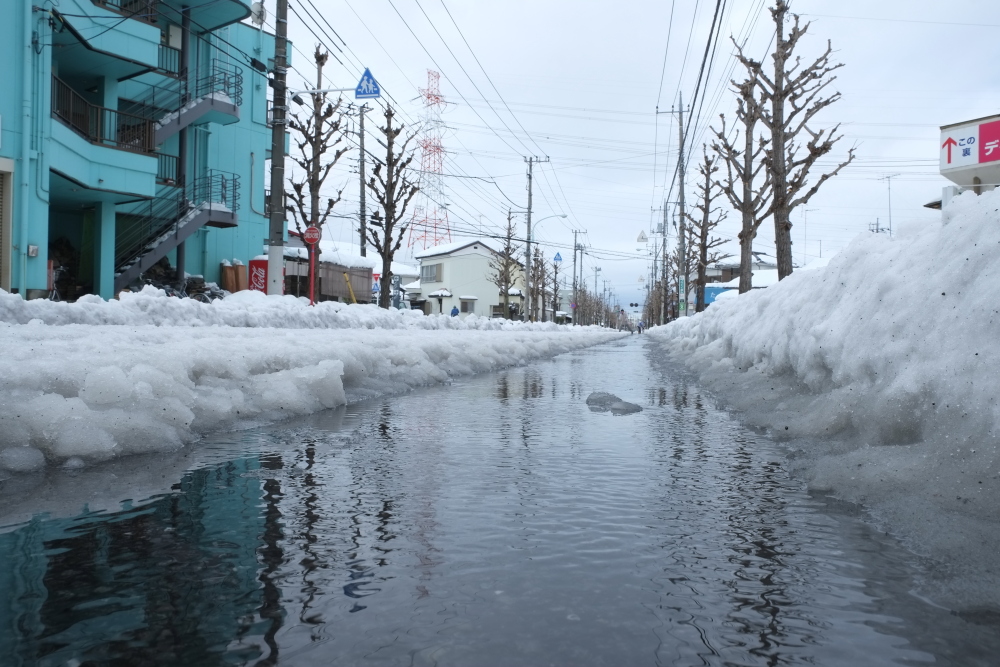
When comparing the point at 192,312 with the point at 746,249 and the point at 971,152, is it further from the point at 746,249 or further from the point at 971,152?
the point at 746,249

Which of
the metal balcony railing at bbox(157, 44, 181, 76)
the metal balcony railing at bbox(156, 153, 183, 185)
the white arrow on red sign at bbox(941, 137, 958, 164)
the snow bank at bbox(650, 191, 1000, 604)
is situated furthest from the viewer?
the metal balcony railing at bbox(156, 153, 183, 185)

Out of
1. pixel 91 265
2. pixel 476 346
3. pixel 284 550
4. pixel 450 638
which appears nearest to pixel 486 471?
pixel 284 550

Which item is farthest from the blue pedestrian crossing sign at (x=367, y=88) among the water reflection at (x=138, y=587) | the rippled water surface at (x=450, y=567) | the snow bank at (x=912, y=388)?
the water reflection at (x=138, y=587)

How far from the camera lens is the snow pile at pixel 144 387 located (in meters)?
3.94

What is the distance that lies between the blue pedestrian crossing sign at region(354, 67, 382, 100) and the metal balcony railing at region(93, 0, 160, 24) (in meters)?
6.45

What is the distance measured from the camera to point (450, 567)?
2.53 metres

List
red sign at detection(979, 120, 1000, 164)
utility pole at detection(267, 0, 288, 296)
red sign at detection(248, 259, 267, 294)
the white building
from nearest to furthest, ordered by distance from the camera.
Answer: red sign at detection(979, 120, 1000, 164) → utility pole at detection(267, 0, 288, 296) → red sign at detection(248, 259, 267, 294) → the white building

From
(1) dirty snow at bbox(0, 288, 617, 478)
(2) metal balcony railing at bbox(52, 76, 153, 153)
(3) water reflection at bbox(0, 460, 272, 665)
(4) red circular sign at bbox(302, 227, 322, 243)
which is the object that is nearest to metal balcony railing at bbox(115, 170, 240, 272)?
(2) metal balcony railing at bbox(52, 76, 153, 153)

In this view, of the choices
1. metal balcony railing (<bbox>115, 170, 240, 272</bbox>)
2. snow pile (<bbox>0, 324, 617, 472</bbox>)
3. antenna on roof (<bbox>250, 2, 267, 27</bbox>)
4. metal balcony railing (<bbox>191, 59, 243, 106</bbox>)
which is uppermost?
metal balcony railing (<bbox>191, 59, 243, 106</bbox>)

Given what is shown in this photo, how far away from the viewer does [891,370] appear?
4.36 meters

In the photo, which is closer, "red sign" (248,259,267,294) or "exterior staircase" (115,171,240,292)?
→ "exterior staircase" (115,171,240,292)

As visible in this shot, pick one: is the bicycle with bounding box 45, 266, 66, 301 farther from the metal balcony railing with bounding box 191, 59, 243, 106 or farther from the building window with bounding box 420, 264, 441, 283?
the building window with bounding box 420, 264, 441, 283

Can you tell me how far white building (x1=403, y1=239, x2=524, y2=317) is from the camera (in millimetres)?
77562

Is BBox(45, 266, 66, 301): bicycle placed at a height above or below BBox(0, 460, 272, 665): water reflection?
above
